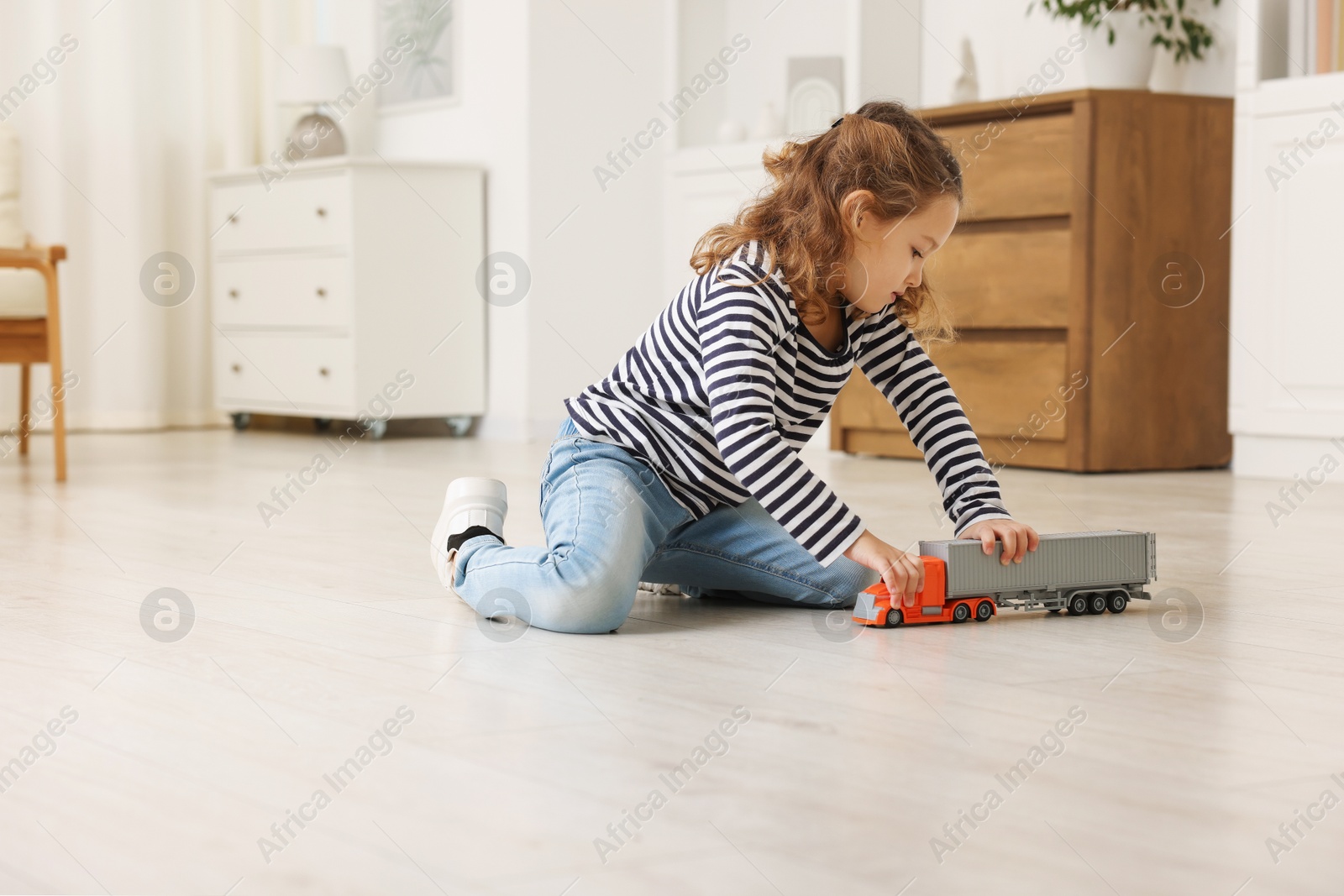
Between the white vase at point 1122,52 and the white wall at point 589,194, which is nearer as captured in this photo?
the white vase at point 1122,52

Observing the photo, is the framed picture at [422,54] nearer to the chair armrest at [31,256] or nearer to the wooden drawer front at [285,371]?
the wooden drawer front at [285,371]

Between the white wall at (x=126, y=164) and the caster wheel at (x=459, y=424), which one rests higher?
the white wall at (x=126, y=164)

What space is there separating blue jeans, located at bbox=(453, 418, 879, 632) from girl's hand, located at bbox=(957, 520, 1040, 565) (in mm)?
159

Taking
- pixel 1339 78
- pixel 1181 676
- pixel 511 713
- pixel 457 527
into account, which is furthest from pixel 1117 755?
pixel 1339 78

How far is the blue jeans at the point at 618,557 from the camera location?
5.10 ft

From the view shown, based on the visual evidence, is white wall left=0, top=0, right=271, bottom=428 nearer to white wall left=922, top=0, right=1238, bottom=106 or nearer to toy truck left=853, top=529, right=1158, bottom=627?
white wall left=922, top=0, right=1238, bottom=106

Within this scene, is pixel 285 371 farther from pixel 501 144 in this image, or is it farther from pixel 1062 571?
pixel 1062 571

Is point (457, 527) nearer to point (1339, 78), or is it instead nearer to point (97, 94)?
point (1339, 78)

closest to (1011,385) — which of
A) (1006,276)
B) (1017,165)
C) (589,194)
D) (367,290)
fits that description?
(1006,276)

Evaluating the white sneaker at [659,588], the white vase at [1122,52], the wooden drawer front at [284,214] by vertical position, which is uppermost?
the white vase at [1122,52]

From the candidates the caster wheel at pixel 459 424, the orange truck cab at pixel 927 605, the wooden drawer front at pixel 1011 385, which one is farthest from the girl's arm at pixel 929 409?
the caster wheel at pixel 459 424

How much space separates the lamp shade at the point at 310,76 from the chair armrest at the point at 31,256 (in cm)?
167

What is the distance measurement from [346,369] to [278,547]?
2503 millimetres

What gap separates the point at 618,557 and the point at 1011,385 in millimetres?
2236
